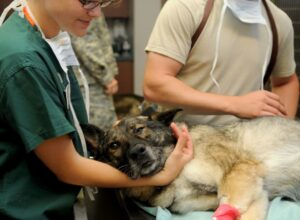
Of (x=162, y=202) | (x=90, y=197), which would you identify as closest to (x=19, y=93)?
(x=90, y=197)

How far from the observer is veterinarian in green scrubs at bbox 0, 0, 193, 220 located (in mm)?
987

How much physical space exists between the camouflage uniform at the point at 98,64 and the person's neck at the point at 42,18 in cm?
156

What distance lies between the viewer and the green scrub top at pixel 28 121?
3.23 ft

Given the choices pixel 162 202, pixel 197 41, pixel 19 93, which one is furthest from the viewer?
pixel 197 41

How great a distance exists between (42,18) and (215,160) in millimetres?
699

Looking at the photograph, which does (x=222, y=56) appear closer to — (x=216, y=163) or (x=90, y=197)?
(x=216, y=163)

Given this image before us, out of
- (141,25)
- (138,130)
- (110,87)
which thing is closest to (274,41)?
(138,130)

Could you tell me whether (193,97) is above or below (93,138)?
above

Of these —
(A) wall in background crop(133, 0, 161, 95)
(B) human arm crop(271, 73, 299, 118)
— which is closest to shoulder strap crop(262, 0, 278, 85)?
(B) human arm crop(271, 73, 299, 118)

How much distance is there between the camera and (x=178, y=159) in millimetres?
1255

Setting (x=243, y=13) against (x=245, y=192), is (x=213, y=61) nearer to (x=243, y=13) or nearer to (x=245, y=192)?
(x=243, y=13)

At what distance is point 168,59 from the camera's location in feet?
4.86

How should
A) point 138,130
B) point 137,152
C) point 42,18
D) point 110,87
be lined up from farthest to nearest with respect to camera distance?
point 110,87, point 138,130, point 137,152, point 42,18

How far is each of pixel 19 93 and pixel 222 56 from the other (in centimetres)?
83
